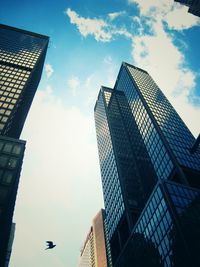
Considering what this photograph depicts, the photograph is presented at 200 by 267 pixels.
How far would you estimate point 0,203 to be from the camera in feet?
114

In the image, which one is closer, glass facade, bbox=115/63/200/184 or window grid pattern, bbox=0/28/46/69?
glass facade, bbox=115/63/200/184

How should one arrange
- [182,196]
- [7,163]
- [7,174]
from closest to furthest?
[7,174], [7,163], [182,196]

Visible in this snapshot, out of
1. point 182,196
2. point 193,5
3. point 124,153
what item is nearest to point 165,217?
point 182,196

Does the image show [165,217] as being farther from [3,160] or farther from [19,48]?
[19,48]

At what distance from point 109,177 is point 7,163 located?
259 ft

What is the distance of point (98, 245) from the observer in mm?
162125

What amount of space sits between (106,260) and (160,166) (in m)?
91.3

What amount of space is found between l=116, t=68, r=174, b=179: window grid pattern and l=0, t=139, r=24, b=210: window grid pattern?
48614 mm

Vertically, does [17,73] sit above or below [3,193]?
above

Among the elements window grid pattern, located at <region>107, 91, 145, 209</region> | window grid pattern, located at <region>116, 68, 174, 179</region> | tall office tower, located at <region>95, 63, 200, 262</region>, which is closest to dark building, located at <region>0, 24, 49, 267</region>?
tall office tower, located at <region>95, 63, 200, 262</region>

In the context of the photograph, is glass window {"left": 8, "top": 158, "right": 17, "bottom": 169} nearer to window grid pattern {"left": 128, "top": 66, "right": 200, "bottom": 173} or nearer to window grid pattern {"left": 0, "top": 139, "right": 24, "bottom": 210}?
window grid pattern {"left": 0, "top": 139, "right": 24, "bottom": 210}

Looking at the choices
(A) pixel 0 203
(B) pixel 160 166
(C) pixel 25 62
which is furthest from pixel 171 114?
(A) pixel 0 203

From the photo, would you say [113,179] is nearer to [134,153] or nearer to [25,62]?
[134,153]

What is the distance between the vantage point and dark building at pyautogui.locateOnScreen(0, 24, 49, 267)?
1544 inches
